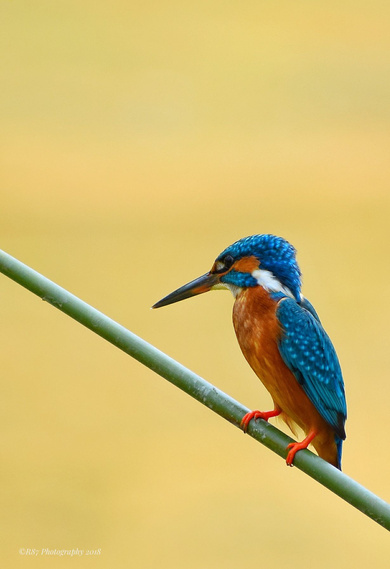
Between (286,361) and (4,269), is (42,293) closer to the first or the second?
(4,269)

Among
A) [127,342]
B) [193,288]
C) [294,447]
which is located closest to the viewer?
[127,342]

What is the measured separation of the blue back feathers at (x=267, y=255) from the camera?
2.98 ft

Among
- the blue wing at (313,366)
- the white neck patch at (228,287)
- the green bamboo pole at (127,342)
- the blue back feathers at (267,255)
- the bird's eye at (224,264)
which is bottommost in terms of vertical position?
the green bamboo pole at (127,342)

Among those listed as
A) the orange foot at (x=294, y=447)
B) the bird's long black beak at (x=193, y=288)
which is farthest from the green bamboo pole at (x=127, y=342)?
the bird's long black beak at (x=193, y=288)

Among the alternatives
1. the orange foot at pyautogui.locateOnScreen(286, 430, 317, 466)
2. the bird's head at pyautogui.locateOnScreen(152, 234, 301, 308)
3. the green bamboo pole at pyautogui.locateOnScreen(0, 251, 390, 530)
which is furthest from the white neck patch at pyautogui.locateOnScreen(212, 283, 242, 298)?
the green bamboo pole at pyautogui.locateOnScreen(0, 251, 390, 530)

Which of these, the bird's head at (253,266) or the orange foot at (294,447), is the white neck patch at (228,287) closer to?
the bird's head at (253,266)

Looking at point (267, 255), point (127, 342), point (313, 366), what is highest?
point (267, 255)

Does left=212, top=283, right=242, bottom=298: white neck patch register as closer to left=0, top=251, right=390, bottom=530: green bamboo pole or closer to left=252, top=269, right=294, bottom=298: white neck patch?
left=252, top=269, right=294, bottom=298: white neck patch

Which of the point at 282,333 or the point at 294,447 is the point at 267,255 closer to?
the point at 282,333

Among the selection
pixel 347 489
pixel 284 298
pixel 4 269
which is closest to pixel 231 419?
pixel 347 489

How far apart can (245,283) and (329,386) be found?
172 mm

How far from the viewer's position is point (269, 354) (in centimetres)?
93

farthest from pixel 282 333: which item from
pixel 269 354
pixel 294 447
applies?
pixel 294 447

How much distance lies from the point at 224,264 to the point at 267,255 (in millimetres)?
57
